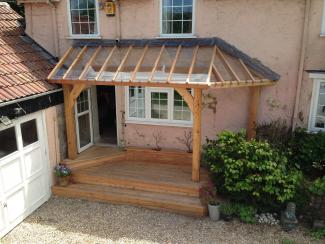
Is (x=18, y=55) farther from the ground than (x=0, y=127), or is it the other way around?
(x=18, y=55)

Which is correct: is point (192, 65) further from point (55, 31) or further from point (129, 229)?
point (55, 31)

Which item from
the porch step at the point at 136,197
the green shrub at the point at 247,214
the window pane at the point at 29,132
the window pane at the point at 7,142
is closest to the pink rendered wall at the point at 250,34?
the porch step at the point at 136,197

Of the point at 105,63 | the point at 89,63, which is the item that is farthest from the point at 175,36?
the point at 89,63

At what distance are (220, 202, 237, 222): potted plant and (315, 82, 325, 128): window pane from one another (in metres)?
4.31

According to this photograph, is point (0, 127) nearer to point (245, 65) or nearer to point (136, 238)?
point (136, 238)

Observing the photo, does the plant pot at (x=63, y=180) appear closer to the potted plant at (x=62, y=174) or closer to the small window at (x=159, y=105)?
the potted plant at (x=62, y=174)

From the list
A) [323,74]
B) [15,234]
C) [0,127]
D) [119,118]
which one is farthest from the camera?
[119,118]

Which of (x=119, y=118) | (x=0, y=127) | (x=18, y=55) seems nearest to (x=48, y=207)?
(x=0, y=127)

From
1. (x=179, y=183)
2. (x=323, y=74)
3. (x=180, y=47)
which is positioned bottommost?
(x=179, y=183)

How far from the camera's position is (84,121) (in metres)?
13.1

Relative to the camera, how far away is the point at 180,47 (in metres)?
10.8

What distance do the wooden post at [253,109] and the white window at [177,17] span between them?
3004 millimetres

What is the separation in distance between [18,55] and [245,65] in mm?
7616

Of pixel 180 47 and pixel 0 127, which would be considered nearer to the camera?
pixel 0 127
